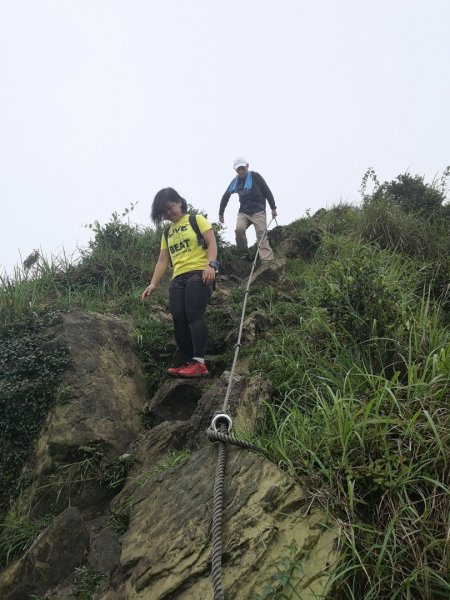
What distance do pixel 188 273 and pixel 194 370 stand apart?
1051mm

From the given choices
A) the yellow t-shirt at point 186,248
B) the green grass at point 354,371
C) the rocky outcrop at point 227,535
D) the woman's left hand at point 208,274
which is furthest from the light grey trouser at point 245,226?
the rocky outcrop at point 227,535

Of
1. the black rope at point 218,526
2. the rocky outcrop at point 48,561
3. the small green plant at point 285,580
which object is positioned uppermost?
the black rope at point 218,526

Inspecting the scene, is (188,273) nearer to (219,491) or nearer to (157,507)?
(157,507)

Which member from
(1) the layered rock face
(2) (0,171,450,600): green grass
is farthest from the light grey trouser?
(1) the layered rock face

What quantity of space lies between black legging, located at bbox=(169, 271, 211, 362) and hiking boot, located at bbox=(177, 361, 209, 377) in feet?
0.33

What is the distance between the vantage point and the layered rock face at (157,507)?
1850 mm

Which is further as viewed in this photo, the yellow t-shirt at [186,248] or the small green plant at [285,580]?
the yellow t-shirt at [186,248]

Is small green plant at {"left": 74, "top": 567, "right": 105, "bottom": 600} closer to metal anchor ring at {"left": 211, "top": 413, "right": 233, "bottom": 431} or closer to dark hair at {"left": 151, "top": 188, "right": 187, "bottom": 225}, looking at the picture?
metal anchor ring at {"left": 211, "top": 413, "right": 233, "bottom": 431}

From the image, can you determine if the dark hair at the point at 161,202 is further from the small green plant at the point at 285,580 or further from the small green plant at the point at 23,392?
the small green plant at the point at 285,580

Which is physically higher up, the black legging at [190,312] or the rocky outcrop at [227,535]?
the black legging at [190,312]

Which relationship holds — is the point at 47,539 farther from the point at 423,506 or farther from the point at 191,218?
the point at 191,218

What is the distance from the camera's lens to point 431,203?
693 cm

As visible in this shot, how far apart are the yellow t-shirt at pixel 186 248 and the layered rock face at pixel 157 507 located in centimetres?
113

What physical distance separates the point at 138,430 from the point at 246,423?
140cm
